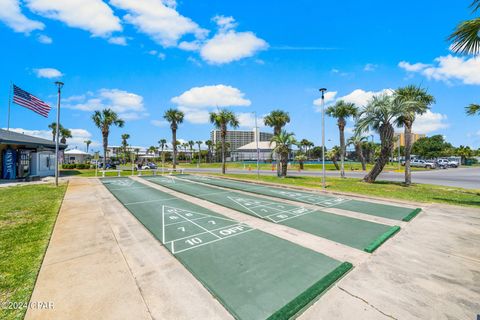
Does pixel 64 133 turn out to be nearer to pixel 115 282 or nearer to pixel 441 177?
pixel 115 282

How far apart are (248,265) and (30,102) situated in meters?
28.5

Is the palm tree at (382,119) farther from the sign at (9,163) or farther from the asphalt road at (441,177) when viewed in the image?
the sign at (9,163)

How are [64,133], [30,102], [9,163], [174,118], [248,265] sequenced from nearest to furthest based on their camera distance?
[248,265] < [30,102] < [9,163] < [174,118] < [64,133]

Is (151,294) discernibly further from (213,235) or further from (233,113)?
(233,113)

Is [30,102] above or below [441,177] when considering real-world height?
above

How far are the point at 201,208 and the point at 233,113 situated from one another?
26480 mm

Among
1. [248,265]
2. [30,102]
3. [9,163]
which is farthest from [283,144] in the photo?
[9,163]

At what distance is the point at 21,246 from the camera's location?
5.86 metres

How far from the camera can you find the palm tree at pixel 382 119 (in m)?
18.9

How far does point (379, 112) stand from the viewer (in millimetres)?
19391

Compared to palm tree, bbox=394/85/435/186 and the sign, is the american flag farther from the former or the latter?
palm tree, bbox=394/85/435/186

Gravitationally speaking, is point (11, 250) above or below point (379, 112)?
below

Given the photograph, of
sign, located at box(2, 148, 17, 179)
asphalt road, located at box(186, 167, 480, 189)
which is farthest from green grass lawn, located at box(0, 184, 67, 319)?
asphalt road, located at box(186, 167, 480, 189)

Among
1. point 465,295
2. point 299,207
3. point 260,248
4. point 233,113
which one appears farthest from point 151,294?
point 233,113
